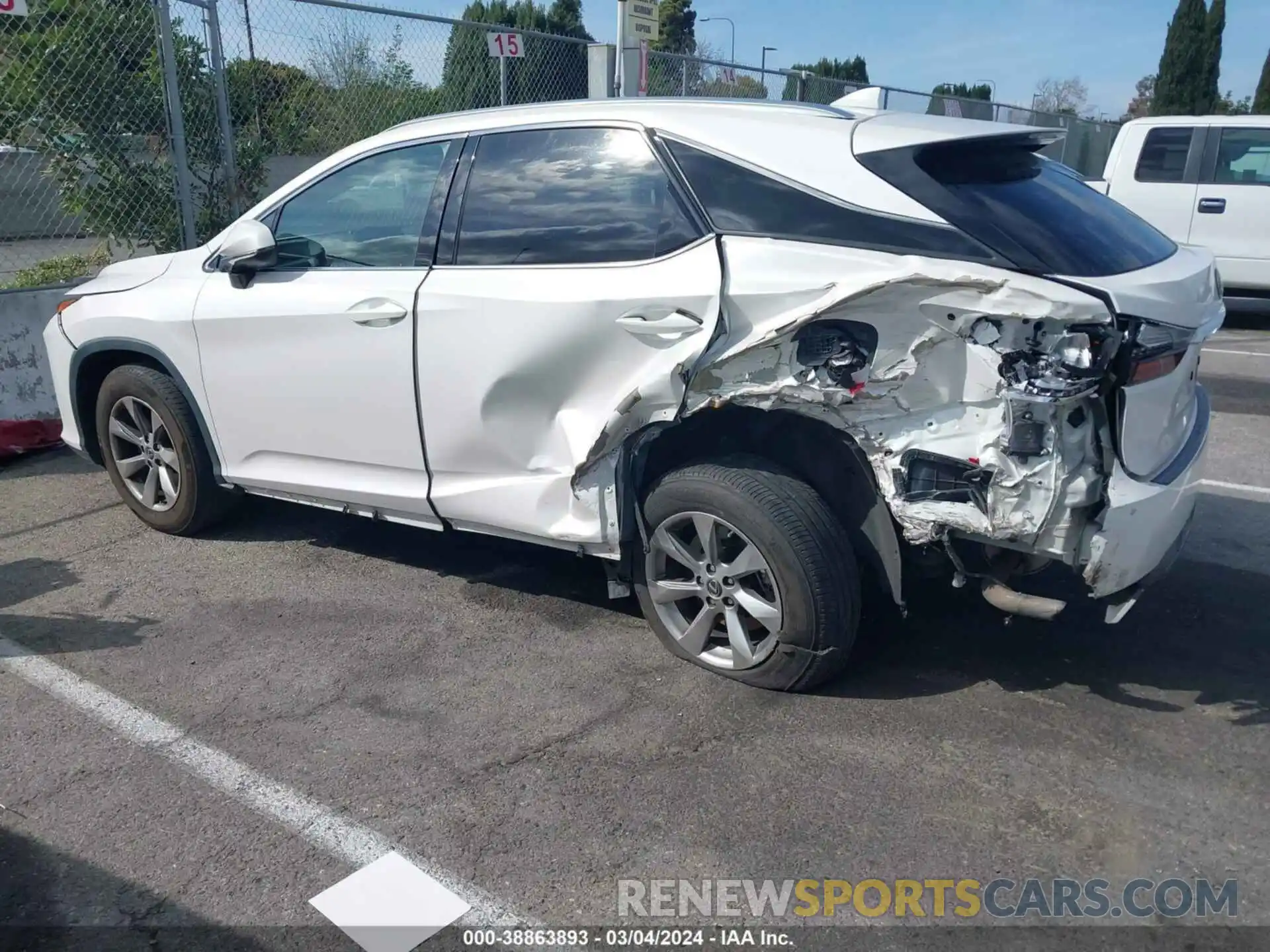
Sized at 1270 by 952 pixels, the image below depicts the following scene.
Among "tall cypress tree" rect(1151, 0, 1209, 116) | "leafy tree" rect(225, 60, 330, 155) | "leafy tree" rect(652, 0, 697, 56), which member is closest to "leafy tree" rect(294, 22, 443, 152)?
"leafy tree" rect(225, 60, 330, 155)

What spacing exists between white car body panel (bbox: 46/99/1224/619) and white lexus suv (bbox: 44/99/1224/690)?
0.04ft

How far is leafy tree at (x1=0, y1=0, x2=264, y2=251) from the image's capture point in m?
7.27

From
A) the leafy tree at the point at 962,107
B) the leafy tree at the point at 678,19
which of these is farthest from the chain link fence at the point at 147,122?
the leafy tree at the point at 678,19

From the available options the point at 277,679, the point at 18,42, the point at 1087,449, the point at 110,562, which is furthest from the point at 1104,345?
the point at 18,42

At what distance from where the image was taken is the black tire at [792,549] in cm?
336

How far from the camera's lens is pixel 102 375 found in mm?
5211

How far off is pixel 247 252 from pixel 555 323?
1.53 meters

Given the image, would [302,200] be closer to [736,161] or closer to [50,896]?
[736,161]

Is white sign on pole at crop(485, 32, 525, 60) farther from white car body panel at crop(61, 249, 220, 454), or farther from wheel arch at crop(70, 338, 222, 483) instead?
wheel arch at crop(70, 338, 222, 483)

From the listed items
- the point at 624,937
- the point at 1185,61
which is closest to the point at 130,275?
the point at 624,937

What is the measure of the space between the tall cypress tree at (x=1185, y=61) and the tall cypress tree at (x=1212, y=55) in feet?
0.22

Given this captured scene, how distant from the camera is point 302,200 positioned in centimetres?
448

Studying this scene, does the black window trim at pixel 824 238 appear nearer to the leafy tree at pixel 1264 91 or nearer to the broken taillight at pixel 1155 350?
the broken taillight at pixel 1155 350

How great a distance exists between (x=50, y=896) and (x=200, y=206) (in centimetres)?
676
